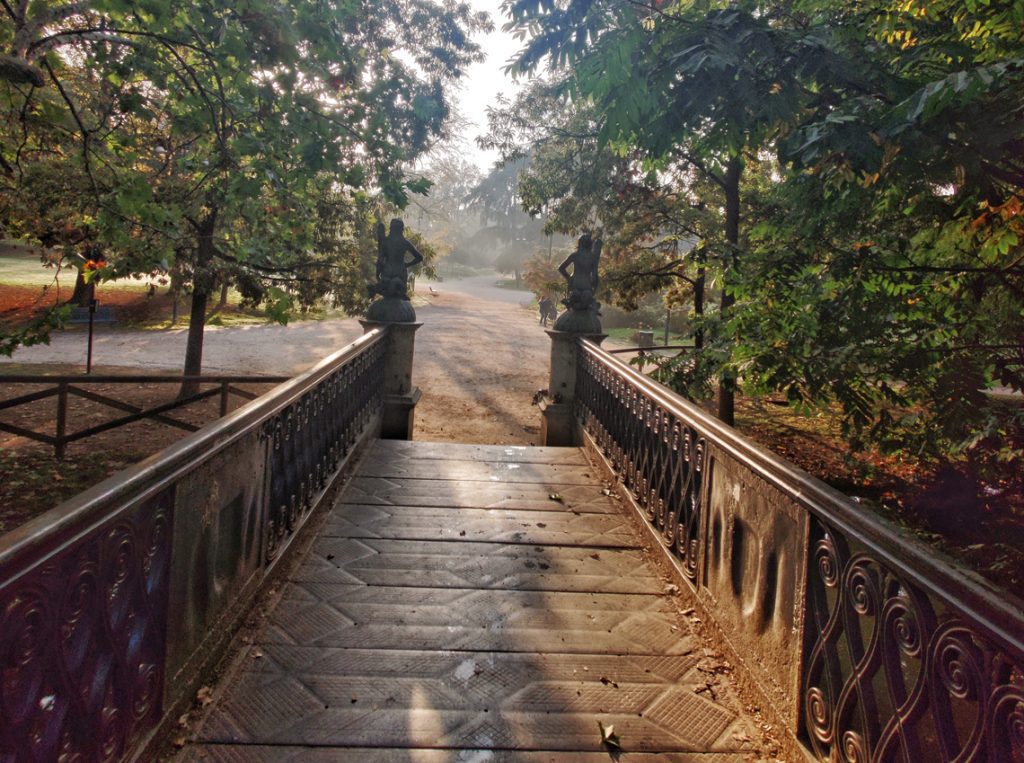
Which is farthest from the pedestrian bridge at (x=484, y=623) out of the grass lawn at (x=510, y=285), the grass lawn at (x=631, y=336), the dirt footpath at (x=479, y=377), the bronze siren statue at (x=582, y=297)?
the grass lawn at (x=510, y=285)

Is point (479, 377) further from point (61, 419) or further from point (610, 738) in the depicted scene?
point (610, 738)

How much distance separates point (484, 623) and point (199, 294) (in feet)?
40.1

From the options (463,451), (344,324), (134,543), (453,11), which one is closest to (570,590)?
(134,543)

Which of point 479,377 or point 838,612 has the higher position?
point 838,612

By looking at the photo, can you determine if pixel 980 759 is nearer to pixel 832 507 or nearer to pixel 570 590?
pixel 832 507

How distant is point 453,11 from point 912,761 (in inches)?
1017

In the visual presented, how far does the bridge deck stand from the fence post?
21.6ft

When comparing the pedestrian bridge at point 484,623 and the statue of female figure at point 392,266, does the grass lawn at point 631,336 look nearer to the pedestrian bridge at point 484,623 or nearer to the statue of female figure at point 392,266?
the statue of female figure at point 392,266

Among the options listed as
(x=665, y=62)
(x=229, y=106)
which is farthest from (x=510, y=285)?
(x=665, y=62)

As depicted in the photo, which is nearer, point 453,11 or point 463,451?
point 463,451

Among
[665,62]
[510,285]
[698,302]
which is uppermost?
[510,285]

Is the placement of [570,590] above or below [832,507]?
below

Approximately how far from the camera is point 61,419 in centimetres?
960

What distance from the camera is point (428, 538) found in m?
4.45
